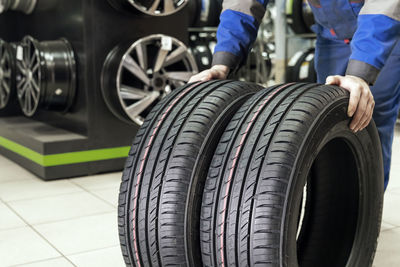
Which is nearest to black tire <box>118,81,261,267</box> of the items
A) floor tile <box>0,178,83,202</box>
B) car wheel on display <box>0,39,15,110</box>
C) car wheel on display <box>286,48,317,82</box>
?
floor tile <box>0,178,83,202</box>

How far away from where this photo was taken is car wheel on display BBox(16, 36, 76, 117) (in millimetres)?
3822

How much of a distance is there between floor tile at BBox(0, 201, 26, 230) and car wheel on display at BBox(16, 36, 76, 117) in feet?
3.57

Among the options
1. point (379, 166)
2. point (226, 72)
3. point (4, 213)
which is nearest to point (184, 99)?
point (226, 72)

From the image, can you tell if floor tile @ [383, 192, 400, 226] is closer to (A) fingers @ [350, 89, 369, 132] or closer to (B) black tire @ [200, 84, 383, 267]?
(B) black tire @ [200, 84, 383, 267]

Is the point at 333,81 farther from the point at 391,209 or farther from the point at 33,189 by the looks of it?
the point at 33,189

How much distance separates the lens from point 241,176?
142 cm

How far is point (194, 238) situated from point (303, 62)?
5.31m

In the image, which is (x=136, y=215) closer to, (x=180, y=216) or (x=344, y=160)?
(x=180, y=216)

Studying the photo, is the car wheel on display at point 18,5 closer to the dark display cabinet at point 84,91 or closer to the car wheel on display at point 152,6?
the dark display cabinet at point 84,91

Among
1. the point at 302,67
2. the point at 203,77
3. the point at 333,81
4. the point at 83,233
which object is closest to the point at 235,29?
the point at 203,77

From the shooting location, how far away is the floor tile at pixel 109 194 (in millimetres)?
3193

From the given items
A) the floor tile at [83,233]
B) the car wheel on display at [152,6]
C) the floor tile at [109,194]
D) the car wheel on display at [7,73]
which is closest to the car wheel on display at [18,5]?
the car wheel on display at [7,73]

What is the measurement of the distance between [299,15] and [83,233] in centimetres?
472

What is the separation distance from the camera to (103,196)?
3.29m
